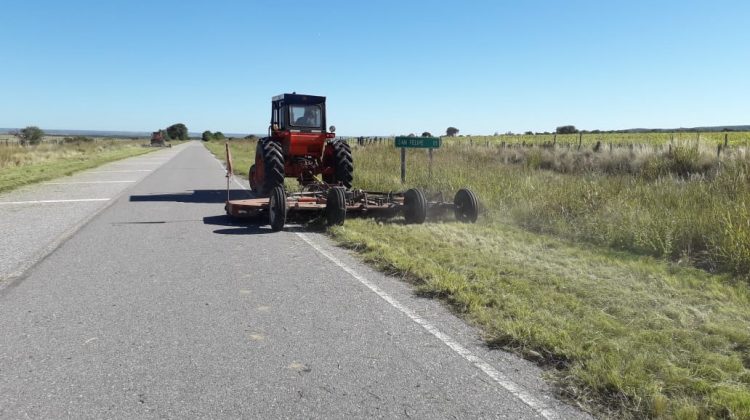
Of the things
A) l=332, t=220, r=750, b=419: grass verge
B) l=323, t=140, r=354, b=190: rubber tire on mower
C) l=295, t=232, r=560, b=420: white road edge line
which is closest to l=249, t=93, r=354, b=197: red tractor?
l=323, t=140, r=354, b=190: rubber tire on mower

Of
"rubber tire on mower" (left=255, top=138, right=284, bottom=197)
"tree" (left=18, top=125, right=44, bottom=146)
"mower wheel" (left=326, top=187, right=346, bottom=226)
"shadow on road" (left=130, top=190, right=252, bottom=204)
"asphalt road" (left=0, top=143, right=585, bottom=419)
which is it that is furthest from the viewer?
"tree" (left=18, top=125, right=44, bottom=146)

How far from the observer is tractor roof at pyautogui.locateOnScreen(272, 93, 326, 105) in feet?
42.6

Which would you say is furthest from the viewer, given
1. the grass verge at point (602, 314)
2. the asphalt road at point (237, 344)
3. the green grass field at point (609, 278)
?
the green grass field at point (609, 278)

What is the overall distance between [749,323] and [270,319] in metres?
4.15

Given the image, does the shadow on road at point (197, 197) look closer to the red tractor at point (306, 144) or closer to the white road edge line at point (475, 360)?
the red tractor at point (306, 144)

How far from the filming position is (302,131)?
516 inches

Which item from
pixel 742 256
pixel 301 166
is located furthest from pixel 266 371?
pixel 301 166

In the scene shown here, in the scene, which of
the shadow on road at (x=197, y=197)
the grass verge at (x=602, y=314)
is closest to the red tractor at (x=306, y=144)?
the shadow on road at (x=197, y=197)

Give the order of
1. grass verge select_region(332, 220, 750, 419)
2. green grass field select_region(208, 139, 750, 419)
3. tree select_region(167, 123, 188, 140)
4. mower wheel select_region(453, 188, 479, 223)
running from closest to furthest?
grass verge select_region(332, 220, 750, 419) → green grass field select_region(208, 139, 750, 419) → mower wheel select_region(453, 188, 479, 223) → tree select_region(167, 123, 188, 140)

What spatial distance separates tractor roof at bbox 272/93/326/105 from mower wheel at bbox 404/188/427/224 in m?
4.28

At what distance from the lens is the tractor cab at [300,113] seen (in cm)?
1309

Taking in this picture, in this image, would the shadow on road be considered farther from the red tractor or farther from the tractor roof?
the tractor roof

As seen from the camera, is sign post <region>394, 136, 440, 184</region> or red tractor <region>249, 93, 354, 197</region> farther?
sign post <region>394, 136, 440, 184</region>

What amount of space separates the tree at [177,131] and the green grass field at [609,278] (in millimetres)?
140590
